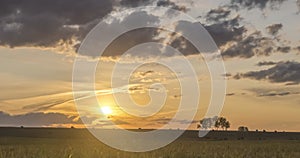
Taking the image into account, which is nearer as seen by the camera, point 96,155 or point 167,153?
point 96,155

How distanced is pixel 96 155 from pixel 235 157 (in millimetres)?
9323

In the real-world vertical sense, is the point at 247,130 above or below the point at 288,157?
above

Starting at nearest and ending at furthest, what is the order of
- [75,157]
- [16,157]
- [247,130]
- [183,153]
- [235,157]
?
[16,157] → [75,157] → [235,157] → [183,153] → [247,130]

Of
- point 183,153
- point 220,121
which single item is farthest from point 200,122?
point 183,153

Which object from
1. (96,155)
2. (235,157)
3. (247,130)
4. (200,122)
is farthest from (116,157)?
(200,122)

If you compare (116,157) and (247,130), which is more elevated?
(247,130)

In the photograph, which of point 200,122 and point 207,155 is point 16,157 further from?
point 200,122

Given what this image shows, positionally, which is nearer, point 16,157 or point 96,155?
point 16,157

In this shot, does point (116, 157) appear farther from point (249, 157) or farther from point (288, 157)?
point (288, 157)

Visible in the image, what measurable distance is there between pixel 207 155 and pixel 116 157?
753cm

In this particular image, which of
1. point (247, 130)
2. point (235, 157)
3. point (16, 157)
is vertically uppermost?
point (247, 130)

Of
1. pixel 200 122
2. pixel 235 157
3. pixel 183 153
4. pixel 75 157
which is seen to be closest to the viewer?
pixel 75 157

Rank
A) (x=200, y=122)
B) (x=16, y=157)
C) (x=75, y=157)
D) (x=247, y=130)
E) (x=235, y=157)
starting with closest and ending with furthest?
(x=16, y=157) → (x=75, y=157) → (x=235, y=157) → (x=247, y=130) → (x=200, y=122)

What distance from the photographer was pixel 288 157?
3531 cm
